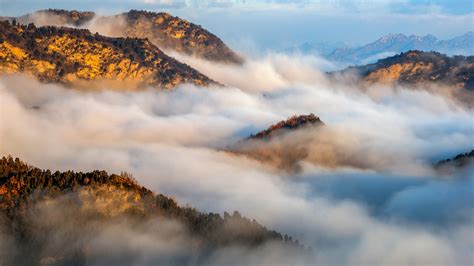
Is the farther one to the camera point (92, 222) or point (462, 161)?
point (462, 161)

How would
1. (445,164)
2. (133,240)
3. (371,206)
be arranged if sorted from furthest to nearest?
1. (445,164)
2. (371,206)
3. (133,240)

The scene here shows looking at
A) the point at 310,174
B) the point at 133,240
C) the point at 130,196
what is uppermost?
the point at 310,174

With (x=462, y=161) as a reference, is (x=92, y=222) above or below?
below

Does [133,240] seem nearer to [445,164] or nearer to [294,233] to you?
[294,233]

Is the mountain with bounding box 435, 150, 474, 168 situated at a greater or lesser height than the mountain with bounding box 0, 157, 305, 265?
greater

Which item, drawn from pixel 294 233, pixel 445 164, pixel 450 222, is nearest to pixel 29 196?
pixel 294 233

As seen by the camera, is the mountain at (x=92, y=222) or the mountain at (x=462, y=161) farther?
the mountain at (x=462, y=161)

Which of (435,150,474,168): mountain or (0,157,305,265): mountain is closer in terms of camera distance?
(0,157,305,265): mountain

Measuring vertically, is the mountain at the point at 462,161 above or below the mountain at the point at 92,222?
above
